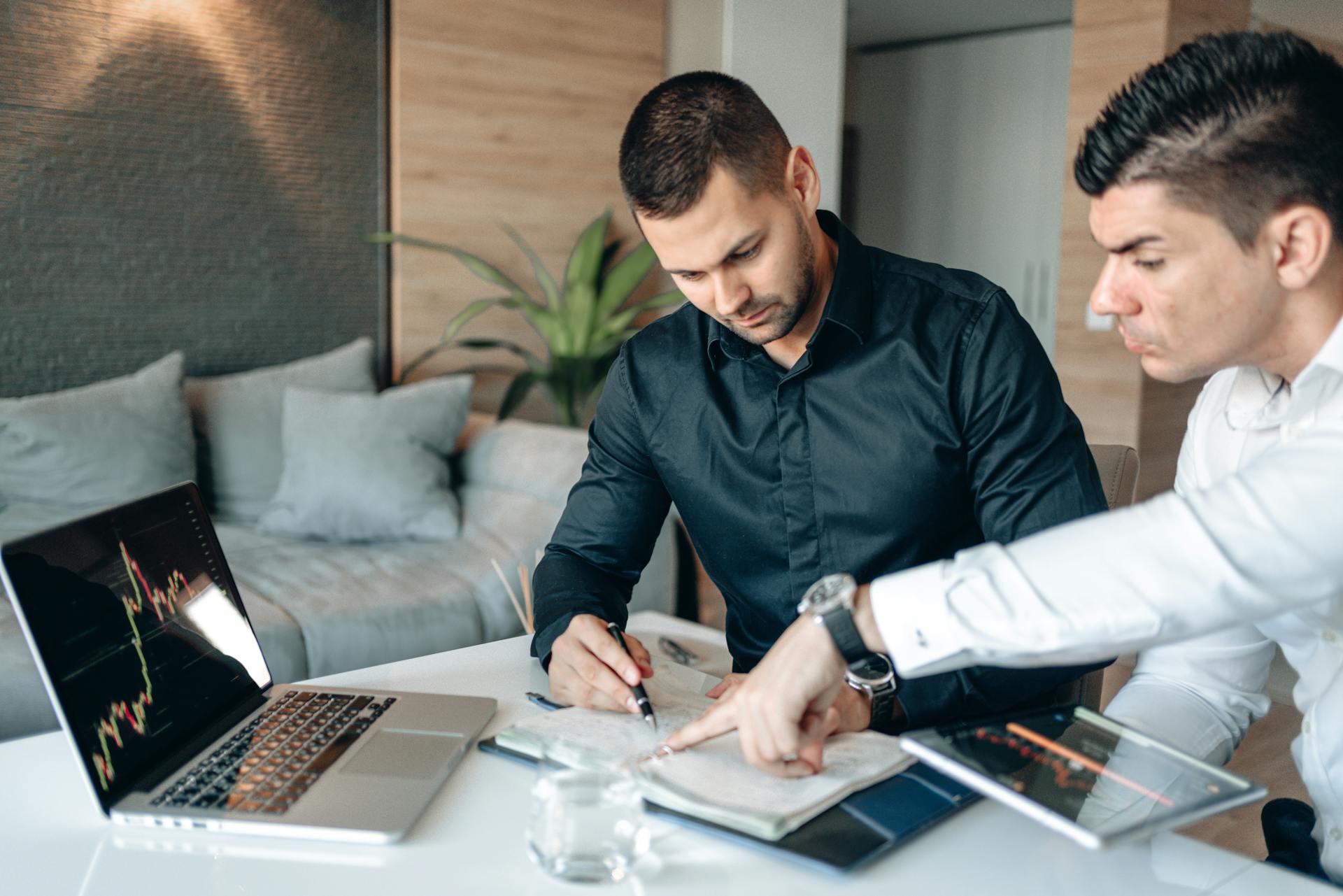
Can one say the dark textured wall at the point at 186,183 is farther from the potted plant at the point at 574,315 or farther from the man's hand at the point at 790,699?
the man's hand at the point at 790,699

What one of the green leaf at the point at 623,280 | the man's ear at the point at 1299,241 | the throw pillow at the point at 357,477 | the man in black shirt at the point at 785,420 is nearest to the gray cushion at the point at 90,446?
the throw pillow at the point at 357,477

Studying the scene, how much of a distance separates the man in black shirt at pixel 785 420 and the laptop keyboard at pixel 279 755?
0.74ft

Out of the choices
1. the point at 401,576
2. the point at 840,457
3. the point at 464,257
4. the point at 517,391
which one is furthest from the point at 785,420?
the point at 464,257

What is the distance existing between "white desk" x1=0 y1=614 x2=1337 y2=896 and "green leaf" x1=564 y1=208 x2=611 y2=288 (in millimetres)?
3054

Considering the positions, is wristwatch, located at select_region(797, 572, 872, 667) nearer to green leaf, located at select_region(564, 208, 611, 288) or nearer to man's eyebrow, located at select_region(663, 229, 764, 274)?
man's eyebrow, located at select_region(663, 229, 764, 274)

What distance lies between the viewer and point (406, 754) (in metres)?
1.01

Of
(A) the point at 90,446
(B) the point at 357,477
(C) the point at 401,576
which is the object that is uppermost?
(A) the point at 90,446

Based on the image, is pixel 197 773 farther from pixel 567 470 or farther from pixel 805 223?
pixel 567 470

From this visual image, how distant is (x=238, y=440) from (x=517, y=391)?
35.0 inches

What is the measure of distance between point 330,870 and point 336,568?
2.05m

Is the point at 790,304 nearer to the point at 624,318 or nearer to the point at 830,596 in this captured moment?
the point at 830,596

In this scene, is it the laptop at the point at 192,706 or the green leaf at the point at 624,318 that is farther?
the green leaf at the point at 624,318

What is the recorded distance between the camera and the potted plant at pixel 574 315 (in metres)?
3.79

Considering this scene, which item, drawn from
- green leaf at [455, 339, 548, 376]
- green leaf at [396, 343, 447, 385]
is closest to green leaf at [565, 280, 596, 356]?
green leaf at [455, 339, 548, 376]
